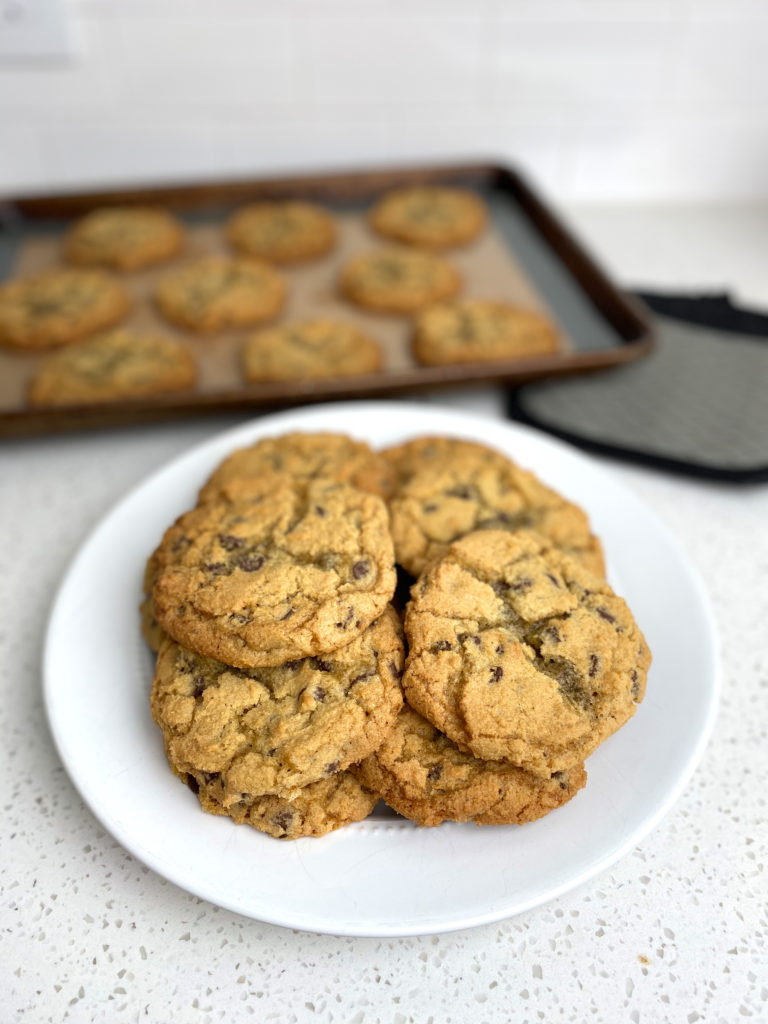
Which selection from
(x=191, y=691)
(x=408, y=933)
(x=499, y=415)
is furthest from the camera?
(x=499, y=415)

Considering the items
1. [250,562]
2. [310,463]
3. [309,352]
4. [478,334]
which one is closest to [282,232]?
[309,352]

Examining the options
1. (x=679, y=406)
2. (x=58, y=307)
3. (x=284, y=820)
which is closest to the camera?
(x=284, y=820)

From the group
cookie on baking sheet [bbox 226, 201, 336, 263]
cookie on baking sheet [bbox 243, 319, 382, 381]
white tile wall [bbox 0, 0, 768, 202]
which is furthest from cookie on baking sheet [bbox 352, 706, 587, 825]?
white tile wall [bbox 0, 0, 768, 202]

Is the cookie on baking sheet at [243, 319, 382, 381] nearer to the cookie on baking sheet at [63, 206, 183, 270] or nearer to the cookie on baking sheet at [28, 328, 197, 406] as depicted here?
the cookie on baking sheet at [28, 328, 197, 406]

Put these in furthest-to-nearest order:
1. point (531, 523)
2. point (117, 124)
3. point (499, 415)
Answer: point (117, 124) < point (499, 415) < point (531, 523)

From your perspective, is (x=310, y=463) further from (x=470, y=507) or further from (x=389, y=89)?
(x=389, y=89)

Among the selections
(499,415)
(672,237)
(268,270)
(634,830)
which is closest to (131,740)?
(634,830)

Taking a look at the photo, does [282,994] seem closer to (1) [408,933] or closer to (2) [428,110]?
(1) [408,933]
